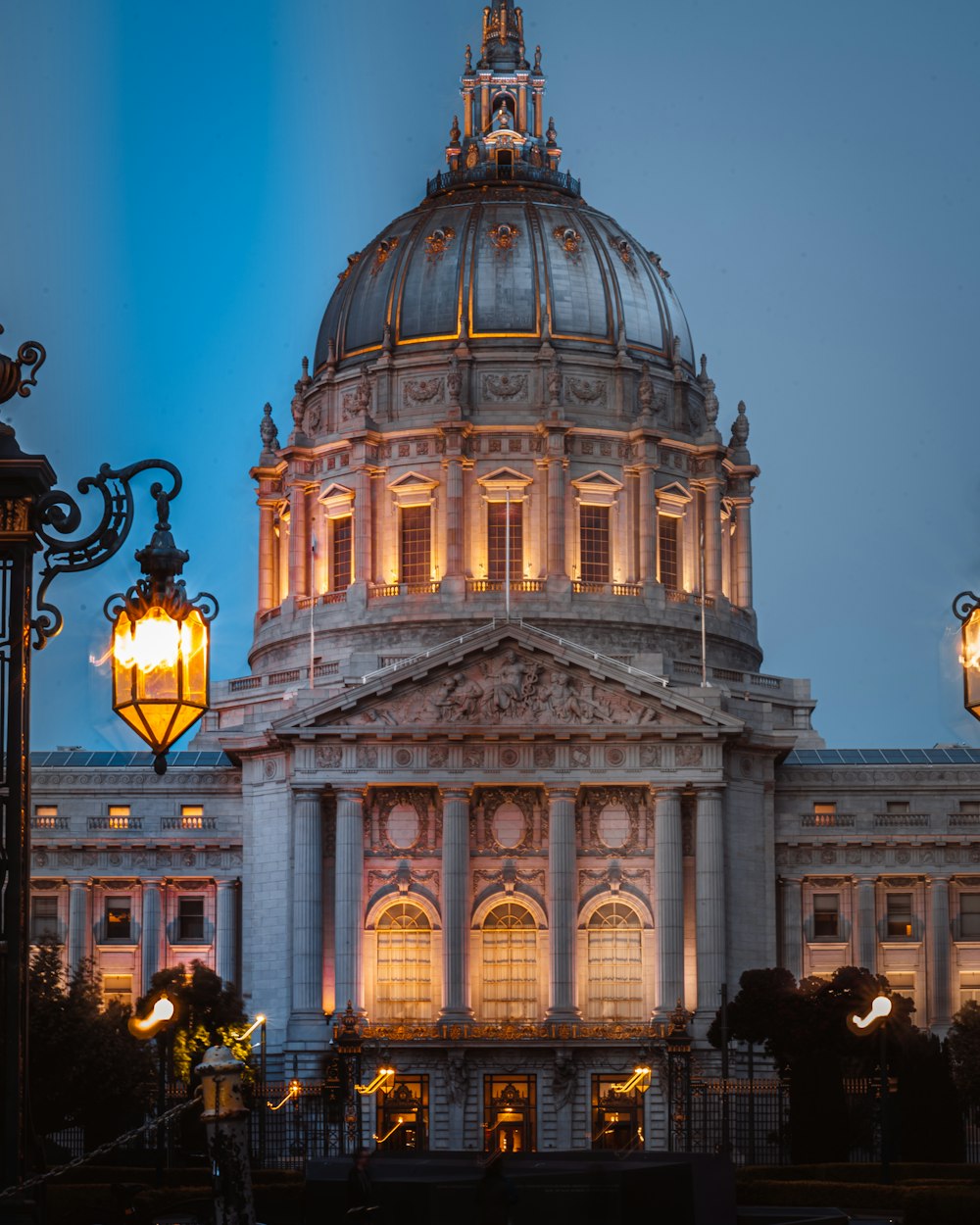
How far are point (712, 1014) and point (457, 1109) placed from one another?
35.6ft

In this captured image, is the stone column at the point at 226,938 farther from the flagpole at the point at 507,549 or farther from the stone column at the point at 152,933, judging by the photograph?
the flagpole at the point at 507,549

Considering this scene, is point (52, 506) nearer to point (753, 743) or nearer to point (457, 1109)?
point (457, 1109)

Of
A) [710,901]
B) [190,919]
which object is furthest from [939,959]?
[190,919]

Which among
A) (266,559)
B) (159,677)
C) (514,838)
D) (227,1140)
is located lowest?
(227,1140)

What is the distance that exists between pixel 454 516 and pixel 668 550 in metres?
11.5

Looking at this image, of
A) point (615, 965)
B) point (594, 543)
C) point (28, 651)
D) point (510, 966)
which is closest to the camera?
point (28, 651)

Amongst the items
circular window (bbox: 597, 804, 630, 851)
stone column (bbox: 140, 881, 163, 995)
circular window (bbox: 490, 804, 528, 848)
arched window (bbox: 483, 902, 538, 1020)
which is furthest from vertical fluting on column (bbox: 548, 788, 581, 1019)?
stone column (bbox: 140, 881, 163, 995)

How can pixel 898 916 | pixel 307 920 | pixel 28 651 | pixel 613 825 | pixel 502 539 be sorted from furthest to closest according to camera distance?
pixel 502 539 < pixel 898 916 < pixel 613 825 < pixel 307 920 < pixel 28 651

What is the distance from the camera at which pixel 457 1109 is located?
101m

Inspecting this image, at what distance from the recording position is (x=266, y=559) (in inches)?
5335

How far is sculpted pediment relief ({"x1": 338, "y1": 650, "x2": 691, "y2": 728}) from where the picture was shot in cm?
10694

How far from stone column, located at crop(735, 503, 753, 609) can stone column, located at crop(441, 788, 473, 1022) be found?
3240 cm

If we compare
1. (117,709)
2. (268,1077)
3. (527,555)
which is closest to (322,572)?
(527,555)

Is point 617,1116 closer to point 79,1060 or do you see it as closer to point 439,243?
point 79,1060
